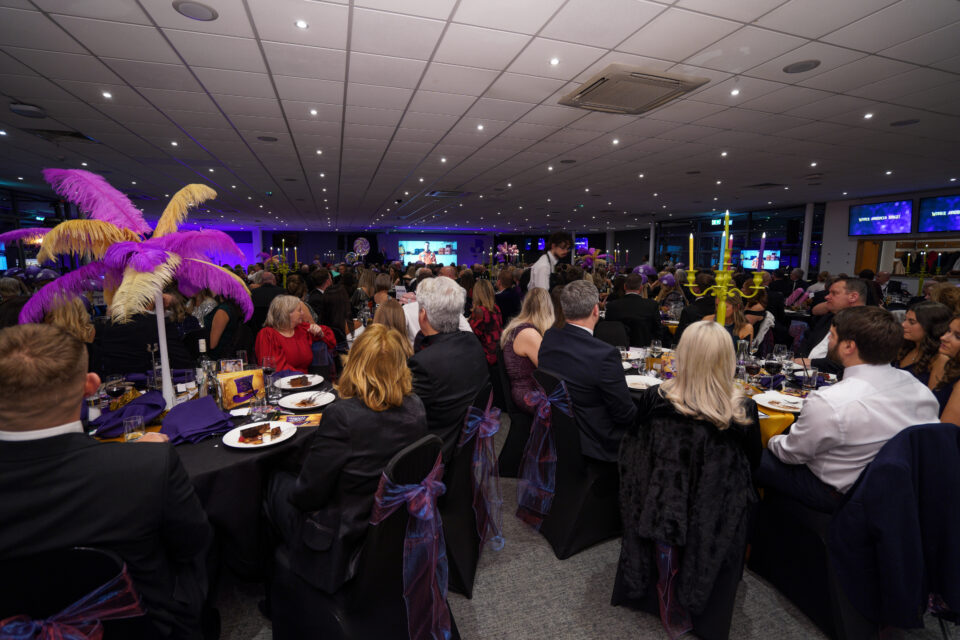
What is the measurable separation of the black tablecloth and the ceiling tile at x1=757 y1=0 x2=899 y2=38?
4.23 metres

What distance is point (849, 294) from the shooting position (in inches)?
148

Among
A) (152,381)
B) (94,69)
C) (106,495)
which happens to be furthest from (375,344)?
(94,69)

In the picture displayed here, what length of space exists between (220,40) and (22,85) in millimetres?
2902

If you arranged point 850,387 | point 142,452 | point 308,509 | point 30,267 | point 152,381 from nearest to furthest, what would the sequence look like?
point 142,452 < point 308,509 < point 850,387 < point 152,381 < point 30,267

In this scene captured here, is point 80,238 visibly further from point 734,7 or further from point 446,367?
point 734,7

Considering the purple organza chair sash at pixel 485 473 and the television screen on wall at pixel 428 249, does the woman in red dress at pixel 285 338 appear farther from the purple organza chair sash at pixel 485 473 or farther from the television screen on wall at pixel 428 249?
the television screen on wall at pixel 428 249

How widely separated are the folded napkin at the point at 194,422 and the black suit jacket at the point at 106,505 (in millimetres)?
737

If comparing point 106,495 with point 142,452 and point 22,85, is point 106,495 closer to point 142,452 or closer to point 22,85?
point 142,452

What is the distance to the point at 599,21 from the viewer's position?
3.39 metres

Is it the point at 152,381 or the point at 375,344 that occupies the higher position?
the point at 375,344

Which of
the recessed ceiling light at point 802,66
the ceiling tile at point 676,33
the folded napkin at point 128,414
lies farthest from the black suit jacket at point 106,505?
the recessed ceiling light at point 802,66

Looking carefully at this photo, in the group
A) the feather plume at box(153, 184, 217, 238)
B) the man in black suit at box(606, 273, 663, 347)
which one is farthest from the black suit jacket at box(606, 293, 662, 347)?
the feather plume at box(153, 184, 217, 238)

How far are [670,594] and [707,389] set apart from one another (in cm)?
96

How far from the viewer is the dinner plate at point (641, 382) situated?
2.92 m
